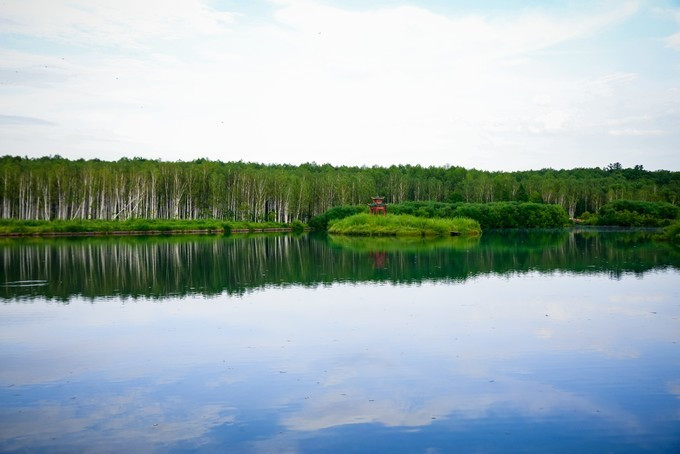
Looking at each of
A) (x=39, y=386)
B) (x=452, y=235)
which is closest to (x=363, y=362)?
(x=39, y=386)

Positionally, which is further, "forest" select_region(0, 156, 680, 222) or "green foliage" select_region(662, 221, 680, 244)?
"forest" select_region(0, 156, 680, 222)

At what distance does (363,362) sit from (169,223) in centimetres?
6737

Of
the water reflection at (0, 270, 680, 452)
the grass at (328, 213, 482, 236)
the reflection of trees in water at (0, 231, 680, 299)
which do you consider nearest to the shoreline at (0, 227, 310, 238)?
the grass at (328, 213, 482, 236)

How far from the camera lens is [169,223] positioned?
77.2 meters

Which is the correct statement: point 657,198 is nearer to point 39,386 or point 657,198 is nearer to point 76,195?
point 76,195

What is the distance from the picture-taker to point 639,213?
298ft

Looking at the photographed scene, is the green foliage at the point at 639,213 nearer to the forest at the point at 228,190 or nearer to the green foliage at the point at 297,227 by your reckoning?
the forest at the point at 228,190

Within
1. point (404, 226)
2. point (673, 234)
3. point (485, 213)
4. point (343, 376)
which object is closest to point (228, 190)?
point (404, 226)

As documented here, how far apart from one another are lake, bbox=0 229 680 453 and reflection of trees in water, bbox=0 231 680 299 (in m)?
0.42

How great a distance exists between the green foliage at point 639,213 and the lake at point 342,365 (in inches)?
2644

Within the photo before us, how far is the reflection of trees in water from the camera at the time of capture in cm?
2722

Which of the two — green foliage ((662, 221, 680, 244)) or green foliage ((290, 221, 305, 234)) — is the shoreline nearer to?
green foliage ((290, 221, 305, 234))

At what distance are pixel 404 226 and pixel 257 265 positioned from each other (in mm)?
37937

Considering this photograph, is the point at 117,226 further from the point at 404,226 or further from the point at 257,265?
the point at 257,265
